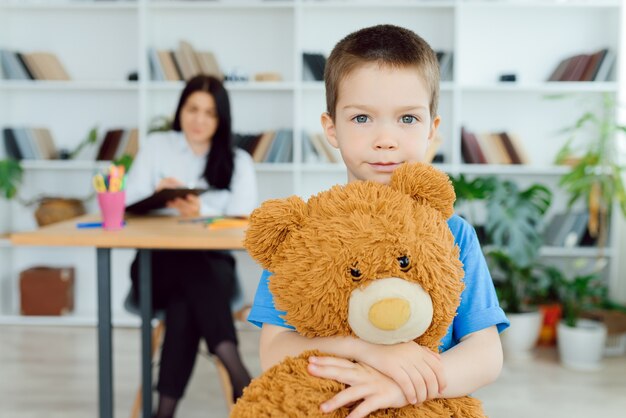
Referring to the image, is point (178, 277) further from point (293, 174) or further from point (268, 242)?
point (293, 174)

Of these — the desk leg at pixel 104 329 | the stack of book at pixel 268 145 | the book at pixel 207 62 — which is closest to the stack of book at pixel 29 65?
the book at pixel 207 62

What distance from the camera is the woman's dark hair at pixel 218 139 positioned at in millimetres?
2633

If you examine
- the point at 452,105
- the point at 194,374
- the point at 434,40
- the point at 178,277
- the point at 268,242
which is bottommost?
the point at 194,374

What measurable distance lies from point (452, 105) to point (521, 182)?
0.63m

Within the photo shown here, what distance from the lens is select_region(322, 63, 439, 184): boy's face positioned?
3.00 feet

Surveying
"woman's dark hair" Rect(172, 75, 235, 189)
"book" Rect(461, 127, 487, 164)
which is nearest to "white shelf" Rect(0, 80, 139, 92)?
"woman's dark hair" Rect(172, 75, 235, 189)

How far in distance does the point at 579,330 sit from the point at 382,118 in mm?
2546

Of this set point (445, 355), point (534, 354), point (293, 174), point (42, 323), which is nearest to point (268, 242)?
point (445, 355)

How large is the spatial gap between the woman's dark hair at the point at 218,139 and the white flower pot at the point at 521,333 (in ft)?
5.15

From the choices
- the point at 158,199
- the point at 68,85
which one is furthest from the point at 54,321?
the point at 158,199

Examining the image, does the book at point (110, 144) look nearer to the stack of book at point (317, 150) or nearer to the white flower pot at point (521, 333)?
the stack of book at point (317, 150)

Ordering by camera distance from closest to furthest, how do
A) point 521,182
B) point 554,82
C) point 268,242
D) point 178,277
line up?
point 268,242 → point 178,277 → point 554,82 → point 521,182

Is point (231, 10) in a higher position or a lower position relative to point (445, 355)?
higher

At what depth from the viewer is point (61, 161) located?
3.88 metres
